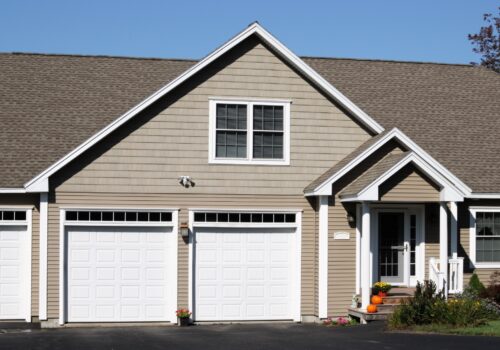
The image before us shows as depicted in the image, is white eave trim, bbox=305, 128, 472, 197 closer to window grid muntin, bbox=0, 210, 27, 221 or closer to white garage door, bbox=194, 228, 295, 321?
white garage door, bbox=194, 228, 295, 321

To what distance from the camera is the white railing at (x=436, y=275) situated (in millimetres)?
22031

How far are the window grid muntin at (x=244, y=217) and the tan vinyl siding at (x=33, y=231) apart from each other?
3.93 m

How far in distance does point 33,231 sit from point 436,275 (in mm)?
10049

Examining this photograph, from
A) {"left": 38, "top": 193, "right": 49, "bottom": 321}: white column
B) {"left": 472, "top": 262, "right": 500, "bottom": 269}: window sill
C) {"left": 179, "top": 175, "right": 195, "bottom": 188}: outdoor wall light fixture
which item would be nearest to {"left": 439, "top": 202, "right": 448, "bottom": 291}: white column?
{"left": 472, "top": 262, "right": 500, "bottom": 269}: window sill

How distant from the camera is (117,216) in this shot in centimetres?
2205

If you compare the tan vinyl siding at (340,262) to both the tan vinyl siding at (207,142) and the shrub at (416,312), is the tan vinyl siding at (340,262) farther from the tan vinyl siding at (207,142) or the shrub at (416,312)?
the shrub at (416,312)

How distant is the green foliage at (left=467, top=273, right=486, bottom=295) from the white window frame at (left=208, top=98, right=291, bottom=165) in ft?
19.1

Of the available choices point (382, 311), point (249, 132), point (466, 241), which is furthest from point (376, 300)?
point (249, 132)

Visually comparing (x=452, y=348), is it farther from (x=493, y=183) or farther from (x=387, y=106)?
(x=387, y=106)

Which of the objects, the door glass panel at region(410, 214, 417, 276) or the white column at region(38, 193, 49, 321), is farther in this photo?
the door glass panel at region(410, 214, 417, 276)

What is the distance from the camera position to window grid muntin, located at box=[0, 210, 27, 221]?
21.7m

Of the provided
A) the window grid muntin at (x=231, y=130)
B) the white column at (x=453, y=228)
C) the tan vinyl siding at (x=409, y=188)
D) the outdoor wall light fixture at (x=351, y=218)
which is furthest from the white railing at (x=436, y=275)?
the window grid muntin at (x=231, y=130)

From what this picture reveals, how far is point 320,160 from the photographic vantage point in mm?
22906

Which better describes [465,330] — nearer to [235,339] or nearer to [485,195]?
[235,339]
